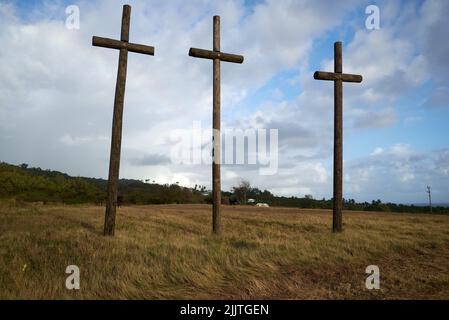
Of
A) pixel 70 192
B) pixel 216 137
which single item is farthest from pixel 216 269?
pixel 70 192

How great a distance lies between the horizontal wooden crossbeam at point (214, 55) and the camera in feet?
36.4

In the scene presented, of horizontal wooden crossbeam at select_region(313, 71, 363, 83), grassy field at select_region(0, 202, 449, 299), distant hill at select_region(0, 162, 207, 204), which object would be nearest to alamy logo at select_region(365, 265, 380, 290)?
grassy field at select_region(0, 202, 449, 299)

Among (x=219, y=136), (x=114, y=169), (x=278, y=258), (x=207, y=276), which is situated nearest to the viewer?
(x=207, y=276)

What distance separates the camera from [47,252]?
285 inches

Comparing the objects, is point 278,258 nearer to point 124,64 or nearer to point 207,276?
point 207,276

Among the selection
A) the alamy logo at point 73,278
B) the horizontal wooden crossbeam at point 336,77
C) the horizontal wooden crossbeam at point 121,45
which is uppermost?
the horizontal wooden crossbeam at point 121,45

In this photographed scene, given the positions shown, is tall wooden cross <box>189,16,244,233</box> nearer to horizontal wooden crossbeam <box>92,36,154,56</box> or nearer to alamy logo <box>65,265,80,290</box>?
horizontal wooden crossbeam <box>92,36,154,56</box>

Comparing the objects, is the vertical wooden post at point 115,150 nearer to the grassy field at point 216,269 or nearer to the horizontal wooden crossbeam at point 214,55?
the grassy field at point 216,269

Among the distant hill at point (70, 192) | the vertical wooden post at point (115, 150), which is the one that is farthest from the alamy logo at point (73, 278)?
the distant hill at point (70, 192)

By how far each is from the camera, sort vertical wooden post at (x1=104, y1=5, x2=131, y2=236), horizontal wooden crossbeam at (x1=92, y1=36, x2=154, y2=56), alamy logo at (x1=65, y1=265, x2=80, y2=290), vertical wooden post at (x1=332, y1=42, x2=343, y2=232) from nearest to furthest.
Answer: alamy logo at (x1=65, y1=265, x2=80, y2=290)
vertical wooden post at (x1=104, y1=5, x2=131, y2=236)
horizontal wooden crossbeam at (x1=92, y1=36, x2=154, y2=56)
vertical wooden post at (x1=332, y1=42, x2=343, y2=232)

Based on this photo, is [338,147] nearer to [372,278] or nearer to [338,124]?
[338,124]

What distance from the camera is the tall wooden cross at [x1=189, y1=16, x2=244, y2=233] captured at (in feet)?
36.3

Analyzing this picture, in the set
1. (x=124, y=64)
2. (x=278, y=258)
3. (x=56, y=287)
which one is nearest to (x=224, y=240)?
(x=278, y=258)

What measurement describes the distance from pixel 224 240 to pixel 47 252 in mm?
4346
